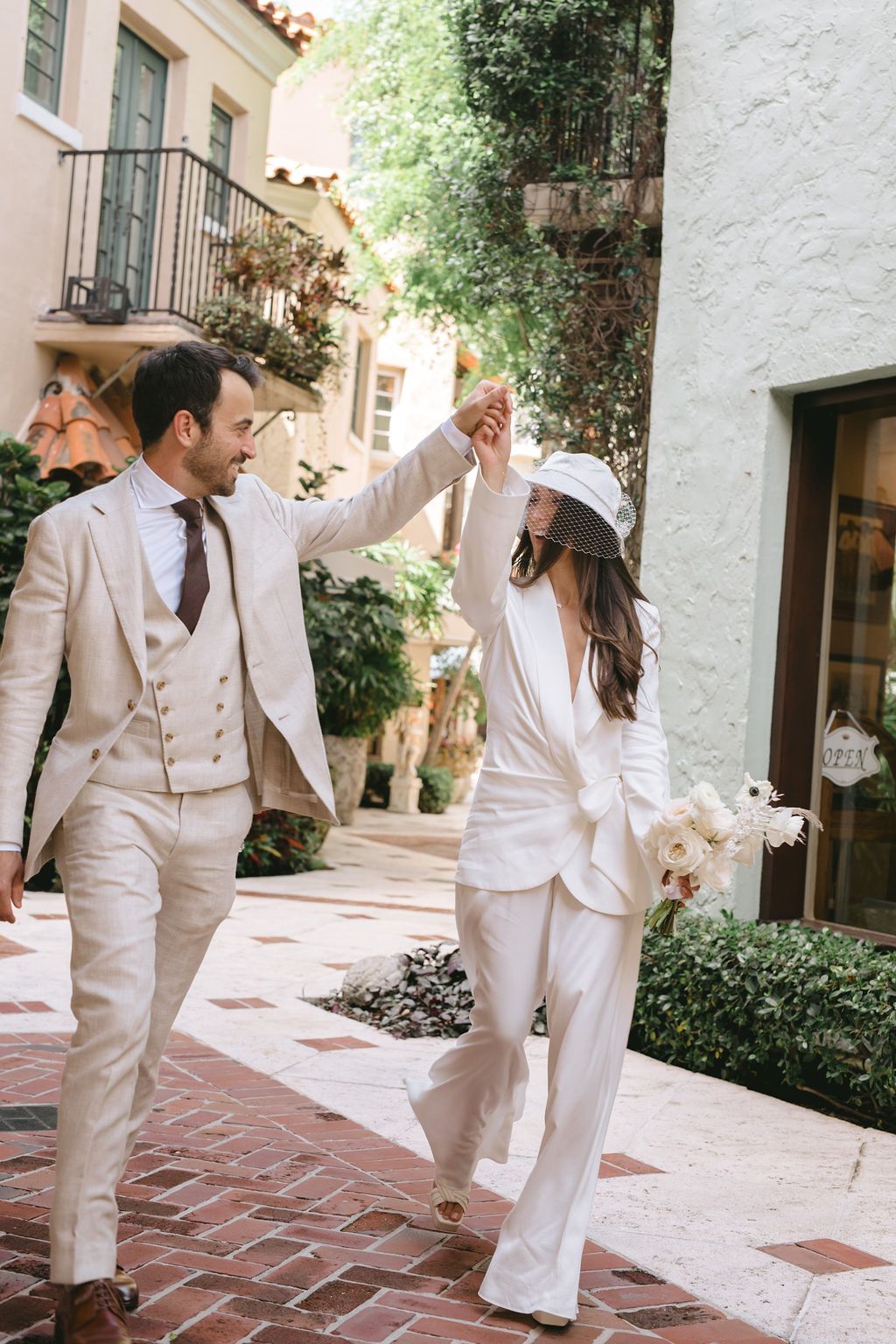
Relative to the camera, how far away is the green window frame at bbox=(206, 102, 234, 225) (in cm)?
1420

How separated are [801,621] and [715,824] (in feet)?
12.3

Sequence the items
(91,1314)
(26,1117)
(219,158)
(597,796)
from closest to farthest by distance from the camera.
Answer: (91,1314) < (597,796) < (26,1117) < (219,158)

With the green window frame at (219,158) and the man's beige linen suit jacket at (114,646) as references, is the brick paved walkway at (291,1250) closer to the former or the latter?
the man's beige linen suit jacket at (114,646)

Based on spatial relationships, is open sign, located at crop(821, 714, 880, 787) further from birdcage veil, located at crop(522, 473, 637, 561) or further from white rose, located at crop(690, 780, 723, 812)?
white rose, located at crop(690, 780, 723, 812)

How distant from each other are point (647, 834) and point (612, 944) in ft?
0.89

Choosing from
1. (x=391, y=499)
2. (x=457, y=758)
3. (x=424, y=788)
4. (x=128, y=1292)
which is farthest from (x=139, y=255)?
(x=457, y=758)

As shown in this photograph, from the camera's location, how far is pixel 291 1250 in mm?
3543

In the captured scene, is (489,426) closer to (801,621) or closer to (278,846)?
(801,621)

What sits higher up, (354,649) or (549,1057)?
(354,649)

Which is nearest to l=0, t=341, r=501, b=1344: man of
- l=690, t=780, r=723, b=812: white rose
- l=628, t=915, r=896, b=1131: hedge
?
l=690, t=780, r=723, b=812: white rose

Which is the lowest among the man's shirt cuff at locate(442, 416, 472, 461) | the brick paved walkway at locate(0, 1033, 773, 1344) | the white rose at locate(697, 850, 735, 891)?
the brick paved walkway at locate(0, 1033, 773, 1344)

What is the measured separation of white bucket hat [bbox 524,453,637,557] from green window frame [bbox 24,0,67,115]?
980 centimetres

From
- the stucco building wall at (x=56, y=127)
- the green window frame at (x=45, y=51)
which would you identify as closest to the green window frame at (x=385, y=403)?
the stucco building wall at (x=56, y=127)

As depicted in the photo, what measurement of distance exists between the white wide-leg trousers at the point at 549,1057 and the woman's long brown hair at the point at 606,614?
49 centimetres
